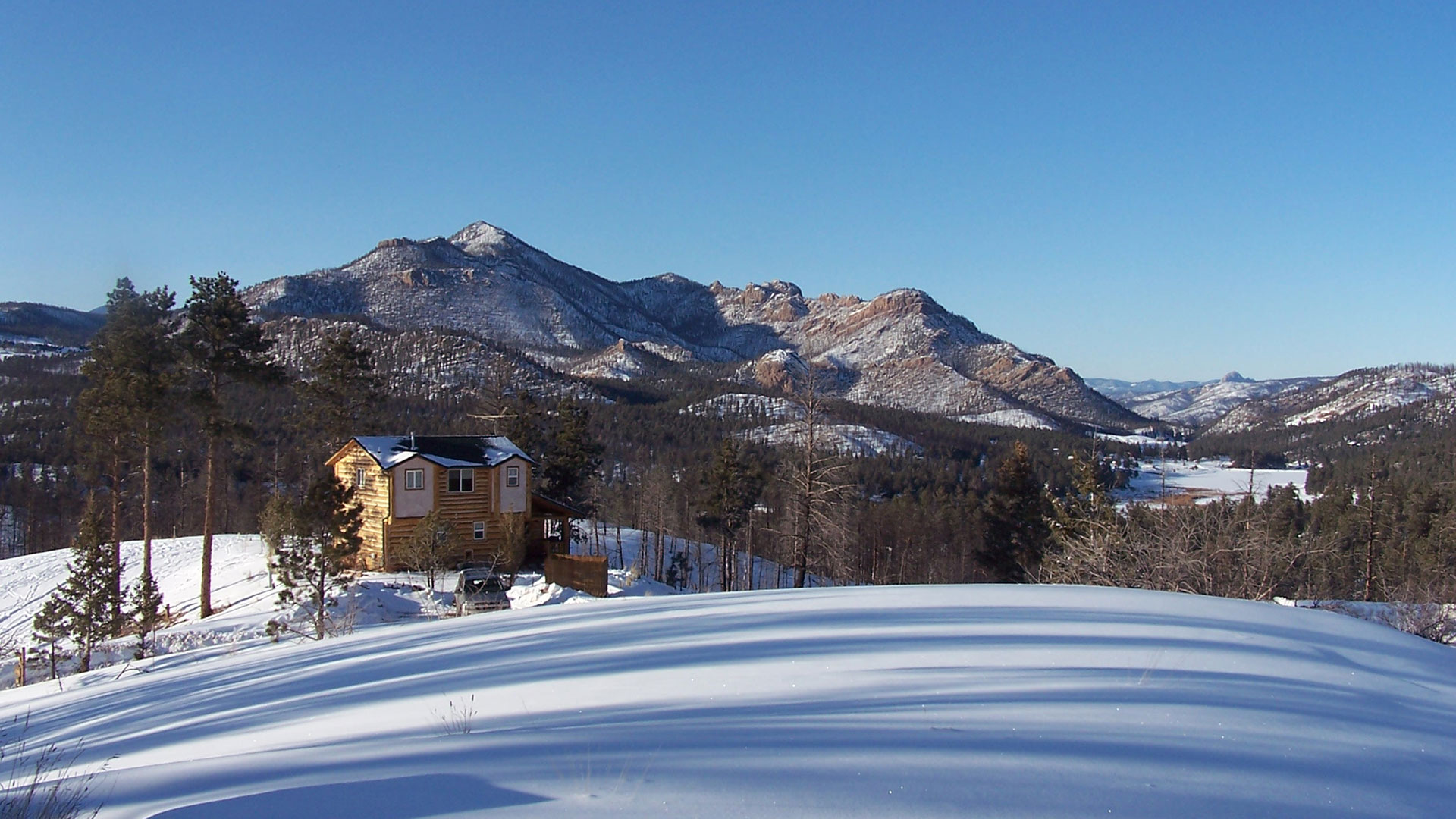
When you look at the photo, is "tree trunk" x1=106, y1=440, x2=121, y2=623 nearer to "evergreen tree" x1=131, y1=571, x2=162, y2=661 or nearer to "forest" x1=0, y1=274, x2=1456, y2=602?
"forest" x1=0, y1=274, x2=1456, y2=602

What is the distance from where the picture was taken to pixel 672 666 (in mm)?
5371

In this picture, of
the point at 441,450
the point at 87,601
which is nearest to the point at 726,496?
the point at 441,450

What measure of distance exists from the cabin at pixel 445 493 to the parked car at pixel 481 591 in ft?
10.7

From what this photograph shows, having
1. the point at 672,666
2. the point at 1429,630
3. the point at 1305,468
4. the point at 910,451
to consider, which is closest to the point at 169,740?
the point at 672,666

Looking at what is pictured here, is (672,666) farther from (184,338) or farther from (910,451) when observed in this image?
(910,451)

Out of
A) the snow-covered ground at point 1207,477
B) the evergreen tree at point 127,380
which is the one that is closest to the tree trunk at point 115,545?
the evergreen tree at point 127,380

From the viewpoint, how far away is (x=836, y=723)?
3707 millimetres

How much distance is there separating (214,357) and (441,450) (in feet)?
30.7

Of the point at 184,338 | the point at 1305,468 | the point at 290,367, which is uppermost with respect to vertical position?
the point at 290,367

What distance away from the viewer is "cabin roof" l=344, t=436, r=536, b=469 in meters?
29.5

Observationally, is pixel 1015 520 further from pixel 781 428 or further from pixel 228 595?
pixel 781 428

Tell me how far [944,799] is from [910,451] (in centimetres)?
13096

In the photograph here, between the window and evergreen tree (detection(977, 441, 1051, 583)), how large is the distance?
2172 cm

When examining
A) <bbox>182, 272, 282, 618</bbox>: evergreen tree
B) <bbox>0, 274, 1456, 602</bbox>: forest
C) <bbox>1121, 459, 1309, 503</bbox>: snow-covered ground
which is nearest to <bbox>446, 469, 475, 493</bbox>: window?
<bbox>0, 274, 1456, 602</bbox>: forest
